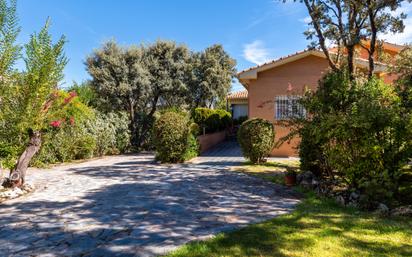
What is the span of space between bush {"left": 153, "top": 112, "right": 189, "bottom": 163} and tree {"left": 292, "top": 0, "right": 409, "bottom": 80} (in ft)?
22.5

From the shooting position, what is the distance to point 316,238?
16.3 feet

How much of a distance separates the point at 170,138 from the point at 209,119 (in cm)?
796

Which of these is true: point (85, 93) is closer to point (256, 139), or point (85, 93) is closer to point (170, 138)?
point (170, 138)

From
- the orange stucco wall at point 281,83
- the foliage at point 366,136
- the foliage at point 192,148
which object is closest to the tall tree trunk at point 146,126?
the foliage at point 192,148

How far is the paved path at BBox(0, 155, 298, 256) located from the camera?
16.0 ft

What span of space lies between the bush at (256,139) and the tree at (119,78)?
35.9 ft

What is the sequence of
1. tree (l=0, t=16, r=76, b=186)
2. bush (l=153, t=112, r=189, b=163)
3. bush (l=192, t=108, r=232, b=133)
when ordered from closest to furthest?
tree (l=0, t=16, r=76, b=186) < bush (l=153, t=112, r=189, b=163) < bush (l=192, t=108, r=232, b=133)

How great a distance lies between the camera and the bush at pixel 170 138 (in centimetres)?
1456

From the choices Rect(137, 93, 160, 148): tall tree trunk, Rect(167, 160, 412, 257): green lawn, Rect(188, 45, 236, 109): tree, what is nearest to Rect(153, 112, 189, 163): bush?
Rect(137, 93, 160, 148): tall tree trunk

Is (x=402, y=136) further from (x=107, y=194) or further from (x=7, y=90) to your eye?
(x=7, y=90)

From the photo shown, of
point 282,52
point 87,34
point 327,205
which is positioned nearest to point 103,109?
point 87,34

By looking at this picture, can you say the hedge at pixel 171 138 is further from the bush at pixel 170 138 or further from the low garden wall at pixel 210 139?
the low garden wall at pixel 210 139

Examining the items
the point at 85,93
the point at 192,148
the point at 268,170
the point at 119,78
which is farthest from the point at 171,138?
the point at 119,78

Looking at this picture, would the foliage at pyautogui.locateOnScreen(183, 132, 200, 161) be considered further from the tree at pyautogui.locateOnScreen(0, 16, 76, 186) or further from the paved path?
the tree at pyautogui.locateOnScreen(0, 16, 76, 186)
